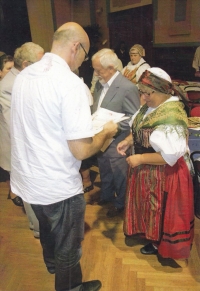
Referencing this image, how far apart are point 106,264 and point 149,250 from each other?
33 centimetres

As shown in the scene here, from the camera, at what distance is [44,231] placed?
1510mm

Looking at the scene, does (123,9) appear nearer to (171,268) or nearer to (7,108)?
(7,108)

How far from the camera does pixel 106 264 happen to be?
1.82m

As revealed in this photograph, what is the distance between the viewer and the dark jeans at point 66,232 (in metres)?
1.26

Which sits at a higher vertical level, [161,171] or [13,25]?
[13,25]

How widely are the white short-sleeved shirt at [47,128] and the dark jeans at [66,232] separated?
0.21ft

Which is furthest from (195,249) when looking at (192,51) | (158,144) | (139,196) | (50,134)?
(192,51)

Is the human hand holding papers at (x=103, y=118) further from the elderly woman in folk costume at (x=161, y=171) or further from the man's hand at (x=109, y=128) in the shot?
the elderly woman in folk costume at (x=161, y=171)

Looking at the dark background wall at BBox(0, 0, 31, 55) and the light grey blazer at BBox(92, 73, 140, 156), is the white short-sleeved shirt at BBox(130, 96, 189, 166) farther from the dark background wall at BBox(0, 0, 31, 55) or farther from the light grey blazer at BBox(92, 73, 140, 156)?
the dark background wall at BBox(0, 0, 31, 55)

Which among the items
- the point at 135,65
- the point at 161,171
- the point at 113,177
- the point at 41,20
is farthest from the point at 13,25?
the point at 161,171

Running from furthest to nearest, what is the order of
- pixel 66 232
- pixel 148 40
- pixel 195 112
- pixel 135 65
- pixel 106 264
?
1. pixel 148 40
2. pixel 135 65
3. pixel 195 112
4. pixel 106 264
5. pixel 66 232

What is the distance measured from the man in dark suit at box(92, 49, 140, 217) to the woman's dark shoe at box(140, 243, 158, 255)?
1.66ft

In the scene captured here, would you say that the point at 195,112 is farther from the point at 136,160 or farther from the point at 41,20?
the point at 41,20

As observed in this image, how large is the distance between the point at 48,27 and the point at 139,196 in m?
4.37
